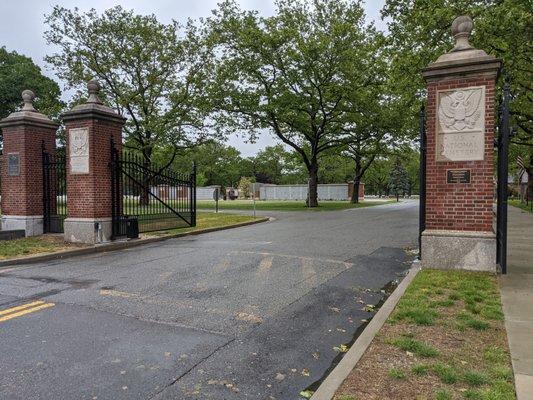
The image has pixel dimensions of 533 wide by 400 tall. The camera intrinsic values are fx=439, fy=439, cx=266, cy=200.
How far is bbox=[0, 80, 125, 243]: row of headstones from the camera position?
11367mm

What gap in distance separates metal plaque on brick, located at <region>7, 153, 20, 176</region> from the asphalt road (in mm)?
4880

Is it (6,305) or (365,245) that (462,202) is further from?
(6,305)

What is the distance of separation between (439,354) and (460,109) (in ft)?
16.7

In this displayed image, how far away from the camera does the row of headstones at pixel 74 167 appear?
1137cm

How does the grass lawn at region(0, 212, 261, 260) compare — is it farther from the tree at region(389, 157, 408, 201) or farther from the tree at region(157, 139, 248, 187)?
the tree at region(389, 157, 408, 201)

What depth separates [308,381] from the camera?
3.67 meters

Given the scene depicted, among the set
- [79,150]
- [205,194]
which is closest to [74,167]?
[79,150]

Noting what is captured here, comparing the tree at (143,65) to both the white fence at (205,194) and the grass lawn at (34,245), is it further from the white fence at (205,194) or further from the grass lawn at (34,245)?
the white fence at (205,194)

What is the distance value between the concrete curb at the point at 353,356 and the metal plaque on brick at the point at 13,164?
1148 centimetres

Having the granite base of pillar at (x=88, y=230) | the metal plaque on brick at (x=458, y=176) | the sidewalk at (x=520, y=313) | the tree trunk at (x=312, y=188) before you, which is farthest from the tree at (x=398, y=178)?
the metal plaque on brick at (x=458, y=176)

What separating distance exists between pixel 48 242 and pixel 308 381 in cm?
998

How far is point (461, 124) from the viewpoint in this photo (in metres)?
7.70

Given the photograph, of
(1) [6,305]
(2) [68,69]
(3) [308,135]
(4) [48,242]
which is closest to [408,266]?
(1) [6,305]

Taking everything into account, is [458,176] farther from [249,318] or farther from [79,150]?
[79,150]
